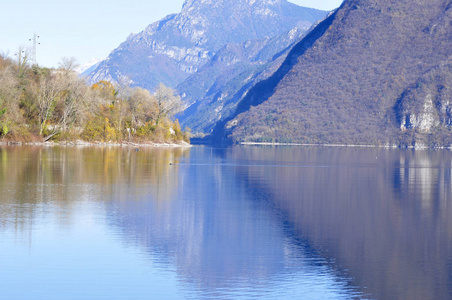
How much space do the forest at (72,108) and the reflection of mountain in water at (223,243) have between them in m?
68.8

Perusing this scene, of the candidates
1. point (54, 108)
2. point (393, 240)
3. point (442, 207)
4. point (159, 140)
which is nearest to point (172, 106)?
point (159, 140)

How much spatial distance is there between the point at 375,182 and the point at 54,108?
7342 cm

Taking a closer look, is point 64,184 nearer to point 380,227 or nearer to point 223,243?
point 223,243

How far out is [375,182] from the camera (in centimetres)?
5538

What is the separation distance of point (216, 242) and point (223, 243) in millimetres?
337

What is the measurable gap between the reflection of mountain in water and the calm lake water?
0.15 ft

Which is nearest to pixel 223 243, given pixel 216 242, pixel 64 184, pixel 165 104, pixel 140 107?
pixel 216 242

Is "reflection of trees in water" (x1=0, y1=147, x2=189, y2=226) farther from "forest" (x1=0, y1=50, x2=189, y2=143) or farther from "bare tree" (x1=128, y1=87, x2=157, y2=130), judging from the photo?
"bare tree" (x1=128, y1=87, x2=157, y2=130)

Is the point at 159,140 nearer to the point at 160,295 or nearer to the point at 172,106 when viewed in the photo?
the point at 172,106

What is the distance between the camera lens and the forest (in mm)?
103875

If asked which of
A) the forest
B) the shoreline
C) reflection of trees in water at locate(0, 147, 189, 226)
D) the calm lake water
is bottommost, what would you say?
the calm lake water

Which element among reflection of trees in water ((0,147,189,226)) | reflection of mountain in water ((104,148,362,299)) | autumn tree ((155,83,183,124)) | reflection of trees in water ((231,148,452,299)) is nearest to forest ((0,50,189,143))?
autumn tree ((155,83,183,124))

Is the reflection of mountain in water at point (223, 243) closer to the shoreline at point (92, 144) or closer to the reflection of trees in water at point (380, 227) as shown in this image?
the reflection of trees in water at point (380, 227)

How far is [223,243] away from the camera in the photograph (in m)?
25.4
